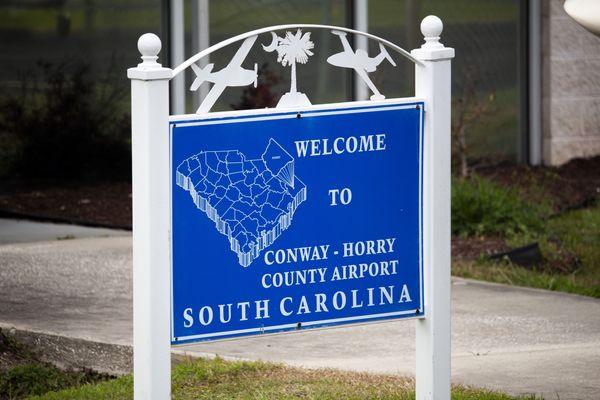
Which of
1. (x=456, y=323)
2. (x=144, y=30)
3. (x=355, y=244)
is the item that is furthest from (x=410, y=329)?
(x=144, y=30)

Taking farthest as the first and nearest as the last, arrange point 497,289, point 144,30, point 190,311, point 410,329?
point 144,30 → point 497,289 → point 410,329 → point 190,311

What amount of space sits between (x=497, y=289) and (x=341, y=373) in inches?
96.1

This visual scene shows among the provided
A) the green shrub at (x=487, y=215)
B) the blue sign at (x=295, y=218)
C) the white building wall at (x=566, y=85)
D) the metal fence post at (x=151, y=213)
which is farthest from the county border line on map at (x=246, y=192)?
the white building wall at (x=566, y=85)

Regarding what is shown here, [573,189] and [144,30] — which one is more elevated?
[144,30]

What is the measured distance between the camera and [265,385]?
18.4 ft

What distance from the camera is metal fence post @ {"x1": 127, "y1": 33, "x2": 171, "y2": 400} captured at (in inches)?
168

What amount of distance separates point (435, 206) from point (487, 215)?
199 inches

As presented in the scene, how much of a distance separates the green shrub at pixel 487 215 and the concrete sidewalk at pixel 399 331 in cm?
163

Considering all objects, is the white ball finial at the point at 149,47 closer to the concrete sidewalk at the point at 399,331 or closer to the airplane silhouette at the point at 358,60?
the airplane silhouette at the point at 358,60

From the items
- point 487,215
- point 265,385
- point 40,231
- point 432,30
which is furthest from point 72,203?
point 432,30

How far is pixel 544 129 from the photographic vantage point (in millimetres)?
13148

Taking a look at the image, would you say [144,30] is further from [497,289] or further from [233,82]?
[233,82]

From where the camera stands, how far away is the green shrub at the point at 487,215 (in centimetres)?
974

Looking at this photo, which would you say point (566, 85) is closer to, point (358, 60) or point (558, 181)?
point (558, 181)
